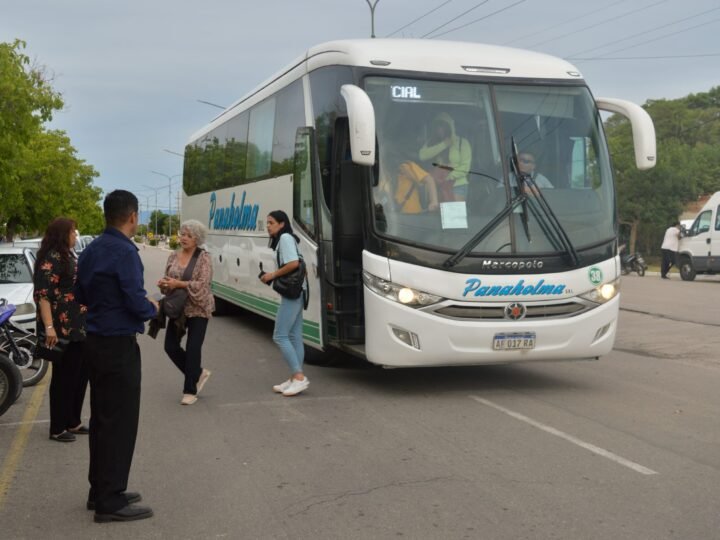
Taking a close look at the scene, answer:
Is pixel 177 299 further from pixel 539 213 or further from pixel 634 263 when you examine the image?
pixel 634 263

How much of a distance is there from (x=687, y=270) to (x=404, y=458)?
23.9 meters

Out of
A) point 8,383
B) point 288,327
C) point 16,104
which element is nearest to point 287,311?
point 288,327

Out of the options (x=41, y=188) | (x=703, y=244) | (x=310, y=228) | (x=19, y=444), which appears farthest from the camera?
(x=41, y=188)

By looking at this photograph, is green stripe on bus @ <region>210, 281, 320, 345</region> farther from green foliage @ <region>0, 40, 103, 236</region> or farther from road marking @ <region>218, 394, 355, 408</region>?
green foliage @ <region>0, 40, 103, 236</region>

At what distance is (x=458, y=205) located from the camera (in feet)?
28.3

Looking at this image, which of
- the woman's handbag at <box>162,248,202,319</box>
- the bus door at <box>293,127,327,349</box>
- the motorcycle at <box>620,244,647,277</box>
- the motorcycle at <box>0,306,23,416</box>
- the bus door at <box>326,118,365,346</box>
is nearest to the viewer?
the motorcycle at <box>0,306,23,416</box>

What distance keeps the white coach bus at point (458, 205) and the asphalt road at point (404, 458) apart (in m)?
0.67

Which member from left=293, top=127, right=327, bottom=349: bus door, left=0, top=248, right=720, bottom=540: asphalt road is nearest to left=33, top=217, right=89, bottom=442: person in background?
left=0, top=248, right=720, bottom=540: asphalt road

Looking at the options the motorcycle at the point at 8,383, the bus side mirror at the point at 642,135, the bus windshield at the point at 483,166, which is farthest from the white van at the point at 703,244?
the motorcycle at the point at 8,383

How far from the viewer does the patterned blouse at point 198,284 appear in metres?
8.33

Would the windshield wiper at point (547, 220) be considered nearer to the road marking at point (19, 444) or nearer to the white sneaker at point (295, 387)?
the white sneaker at point (295, 387)

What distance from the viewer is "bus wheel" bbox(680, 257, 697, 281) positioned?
91.7 ft

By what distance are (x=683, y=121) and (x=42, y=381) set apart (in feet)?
250

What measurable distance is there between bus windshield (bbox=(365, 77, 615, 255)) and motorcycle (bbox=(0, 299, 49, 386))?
3.92 meters
